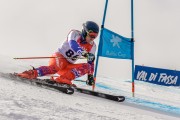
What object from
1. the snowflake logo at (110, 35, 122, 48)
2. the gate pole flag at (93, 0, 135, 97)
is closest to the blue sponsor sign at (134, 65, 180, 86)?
the gate pole flag at (93, 0, 135, 97)

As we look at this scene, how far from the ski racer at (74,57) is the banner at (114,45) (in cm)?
90

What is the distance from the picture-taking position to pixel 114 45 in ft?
24.7

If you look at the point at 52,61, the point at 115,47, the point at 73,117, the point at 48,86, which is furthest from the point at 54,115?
the point at 115,47

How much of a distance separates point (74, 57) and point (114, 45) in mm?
1376

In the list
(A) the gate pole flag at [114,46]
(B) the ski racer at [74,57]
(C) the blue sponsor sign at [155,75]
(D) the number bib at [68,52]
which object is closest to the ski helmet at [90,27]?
(B) the ski racer at [74,57]

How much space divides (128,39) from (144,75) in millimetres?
5414

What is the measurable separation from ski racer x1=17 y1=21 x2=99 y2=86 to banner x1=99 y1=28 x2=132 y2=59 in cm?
90

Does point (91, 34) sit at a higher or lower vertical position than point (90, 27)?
lower

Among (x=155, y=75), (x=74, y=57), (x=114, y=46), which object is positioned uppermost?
(x=114, y=46)

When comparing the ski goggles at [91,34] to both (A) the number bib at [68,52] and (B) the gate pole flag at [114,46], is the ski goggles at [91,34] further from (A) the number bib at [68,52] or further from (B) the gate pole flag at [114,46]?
(B) the gate pole flag at [114,46]

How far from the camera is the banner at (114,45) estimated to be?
297 inches

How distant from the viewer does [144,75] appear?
12.8m

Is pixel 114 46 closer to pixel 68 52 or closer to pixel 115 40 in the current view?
pixel 115 40

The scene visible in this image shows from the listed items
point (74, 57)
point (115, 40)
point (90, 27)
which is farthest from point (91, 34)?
point (115, 40)
